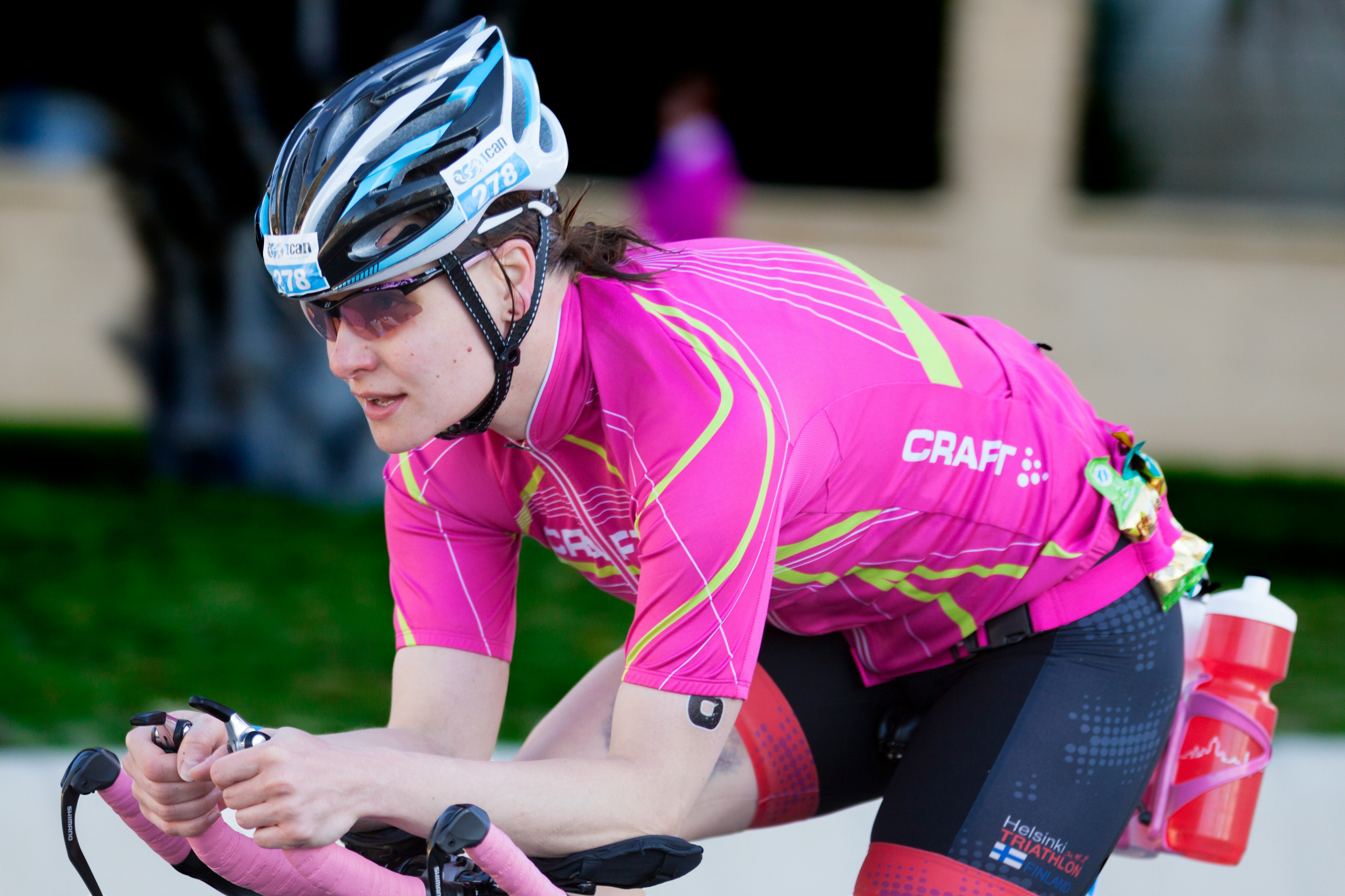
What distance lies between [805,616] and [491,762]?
692 mm

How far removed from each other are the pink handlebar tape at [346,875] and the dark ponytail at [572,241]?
30.9 inches

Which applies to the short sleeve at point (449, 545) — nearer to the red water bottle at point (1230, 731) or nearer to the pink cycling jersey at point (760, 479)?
the pink cycling jersey at point (760, 479)

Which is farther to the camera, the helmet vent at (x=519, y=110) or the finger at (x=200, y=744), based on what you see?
the helmet vent at (x=519, y=110)

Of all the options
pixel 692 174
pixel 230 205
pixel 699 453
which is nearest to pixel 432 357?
pixel 699 453

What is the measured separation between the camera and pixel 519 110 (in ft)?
6.81

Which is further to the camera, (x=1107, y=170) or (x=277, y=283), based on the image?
(x=1107, y=170)

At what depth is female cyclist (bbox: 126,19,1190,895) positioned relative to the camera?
1.90 m

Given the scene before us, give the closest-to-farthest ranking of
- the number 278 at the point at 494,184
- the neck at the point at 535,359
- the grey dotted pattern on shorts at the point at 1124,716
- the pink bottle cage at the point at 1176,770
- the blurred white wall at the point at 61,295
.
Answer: the number 278 at the point at 494,184 → the neck at the point at 535,359 → the grey dotted pattern on shorts at the point at 1124,716 → the pink bottle cage at the point at 1176,770 → the blurred white wall at the point at 61,295

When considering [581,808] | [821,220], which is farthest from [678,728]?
[821,220]

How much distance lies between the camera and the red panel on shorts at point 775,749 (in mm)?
2531

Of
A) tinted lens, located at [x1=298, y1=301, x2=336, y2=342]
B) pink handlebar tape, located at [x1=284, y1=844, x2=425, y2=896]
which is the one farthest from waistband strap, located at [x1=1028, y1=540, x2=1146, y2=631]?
tinted lens, located at [x1=298, y1=301, x2=336, y2=342]

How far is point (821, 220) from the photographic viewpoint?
1145 cm

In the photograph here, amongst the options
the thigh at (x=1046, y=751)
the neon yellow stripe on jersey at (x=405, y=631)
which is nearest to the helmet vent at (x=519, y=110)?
the neon yellow stripe on jersey at (x=405, y=631)

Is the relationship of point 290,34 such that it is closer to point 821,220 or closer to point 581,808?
point 821,220
